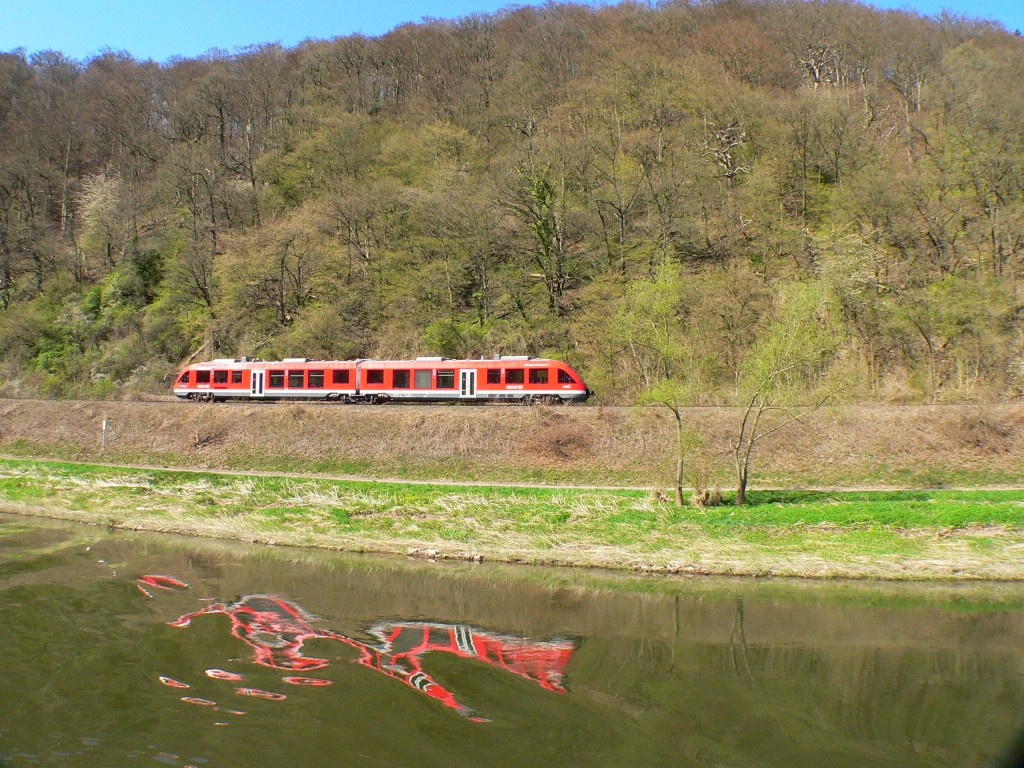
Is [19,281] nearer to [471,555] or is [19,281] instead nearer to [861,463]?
[471,555]

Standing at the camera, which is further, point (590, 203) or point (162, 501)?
point (590, 203)

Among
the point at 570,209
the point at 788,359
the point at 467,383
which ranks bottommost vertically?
the point at 467,383

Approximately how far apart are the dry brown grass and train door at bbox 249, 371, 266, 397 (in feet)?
4.39

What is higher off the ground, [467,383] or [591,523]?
[467,383]

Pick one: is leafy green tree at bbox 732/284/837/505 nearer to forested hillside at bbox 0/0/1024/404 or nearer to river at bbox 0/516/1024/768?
forested hillside at bbox 0/0/1024/404

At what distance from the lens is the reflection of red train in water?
428 inches

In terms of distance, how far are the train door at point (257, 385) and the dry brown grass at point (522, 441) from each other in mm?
1339

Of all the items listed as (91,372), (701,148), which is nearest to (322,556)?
(91,372)

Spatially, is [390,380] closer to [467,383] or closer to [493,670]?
[467,383]

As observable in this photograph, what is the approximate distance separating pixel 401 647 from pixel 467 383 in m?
22.6

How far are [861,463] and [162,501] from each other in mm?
27061

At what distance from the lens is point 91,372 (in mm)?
50344

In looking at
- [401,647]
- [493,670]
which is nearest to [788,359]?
[493,670]

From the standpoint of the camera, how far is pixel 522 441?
3142 centimetres
